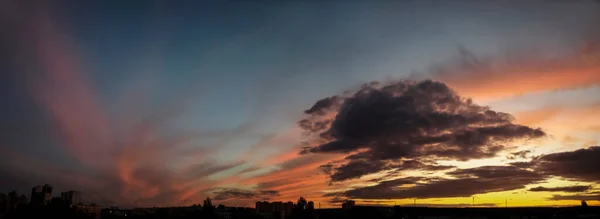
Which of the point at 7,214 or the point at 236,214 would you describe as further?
the point at 236,214

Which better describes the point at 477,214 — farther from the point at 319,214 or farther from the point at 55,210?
the point at 55,210

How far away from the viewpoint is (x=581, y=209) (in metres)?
140

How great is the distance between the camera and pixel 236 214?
578 ft

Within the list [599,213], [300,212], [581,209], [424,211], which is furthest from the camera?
[300,212]

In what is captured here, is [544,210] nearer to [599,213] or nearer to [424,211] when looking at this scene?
[599,213]

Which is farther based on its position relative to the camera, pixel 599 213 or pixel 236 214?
pixel 236 214

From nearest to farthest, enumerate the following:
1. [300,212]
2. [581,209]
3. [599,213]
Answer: [599,213] < [581,209] < [300,212]

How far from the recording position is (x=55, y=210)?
14675 cm

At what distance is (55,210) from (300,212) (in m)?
79.8

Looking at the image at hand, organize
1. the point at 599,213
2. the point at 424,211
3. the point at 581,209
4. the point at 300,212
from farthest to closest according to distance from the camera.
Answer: the point at 300,212, the point at 424,211, the point at 581,209, the point at 599,213

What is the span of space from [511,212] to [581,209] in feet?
64.9

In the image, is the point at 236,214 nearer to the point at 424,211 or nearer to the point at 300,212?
the point at 300,212

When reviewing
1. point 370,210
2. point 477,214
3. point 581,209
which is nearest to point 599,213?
point 581,209

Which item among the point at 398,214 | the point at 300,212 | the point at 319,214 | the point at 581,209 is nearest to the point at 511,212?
the point at 581,209
